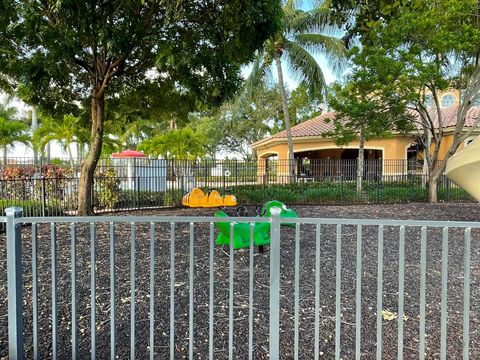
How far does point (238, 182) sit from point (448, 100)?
1735cm

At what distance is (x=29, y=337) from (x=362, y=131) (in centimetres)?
1356

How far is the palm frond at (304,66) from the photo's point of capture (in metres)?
18.8

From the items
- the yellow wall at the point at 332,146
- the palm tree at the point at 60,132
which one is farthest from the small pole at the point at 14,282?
the yellow wall at the point at 332,146

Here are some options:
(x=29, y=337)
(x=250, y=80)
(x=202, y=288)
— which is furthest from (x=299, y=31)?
(x=29, y=337)

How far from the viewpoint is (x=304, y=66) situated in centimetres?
1900

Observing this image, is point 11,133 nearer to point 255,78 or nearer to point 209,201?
point 255,78

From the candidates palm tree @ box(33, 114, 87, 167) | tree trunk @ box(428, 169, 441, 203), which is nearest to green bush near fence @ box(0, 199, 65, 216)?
palm tree @ box(33, 114, 87, 167)

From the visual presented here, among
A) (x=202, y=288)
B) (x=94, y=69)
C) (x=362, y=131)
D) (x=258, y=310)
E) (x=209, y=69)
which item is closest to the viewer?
(x=258, y=310)

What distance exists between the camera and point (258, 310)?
13.5 feet

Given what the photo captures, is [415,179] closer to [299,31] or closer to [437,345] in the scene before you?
[299,31]

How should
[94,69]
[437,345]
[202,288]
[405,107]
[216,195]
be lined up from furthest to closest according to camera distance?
[405,107]
[216,195]
[94,69]
[202,288]
[437,345]

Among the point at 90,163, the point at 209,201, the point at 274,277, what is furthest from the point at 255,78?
the point at 274,277

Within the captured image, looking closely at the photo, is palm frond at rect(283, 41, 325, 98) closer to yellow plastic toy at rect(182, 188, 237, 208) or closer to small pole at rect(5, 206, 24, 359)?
yellow plastic toy at rect(182, 188, 237, 208)

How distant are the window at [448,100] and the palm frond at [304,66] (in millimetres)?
10707
